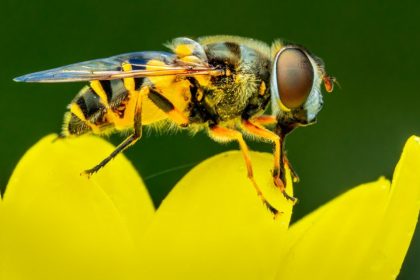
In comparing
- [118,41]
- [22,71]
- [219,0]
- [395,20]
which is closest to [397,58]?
[395,20]

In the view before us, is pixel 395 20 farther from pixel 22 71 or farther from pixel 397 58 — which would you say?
pixel 22 71

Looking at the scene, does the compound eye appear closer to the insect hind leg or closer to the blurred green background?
the insect hind leg

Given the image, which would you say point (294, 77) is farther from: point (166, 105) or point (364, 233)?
point (364, 233)

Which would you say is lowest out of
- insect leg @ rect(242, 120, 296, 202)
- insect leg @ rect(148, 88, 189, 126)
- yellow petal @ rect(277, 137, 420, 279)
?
yellow petal @ rect(277, 137, 420, 279)

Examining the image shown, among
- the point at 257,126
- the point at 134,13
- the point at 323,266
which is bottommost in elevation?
the point at 323,266

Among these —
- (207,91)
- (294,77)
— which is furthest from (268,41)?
(294,77)

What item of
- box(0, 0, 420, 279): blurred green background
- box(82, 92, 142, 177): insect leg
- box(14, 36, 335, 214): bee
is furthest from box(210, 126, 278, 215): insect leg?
box(0, 0, 420, 279): blurred green background
